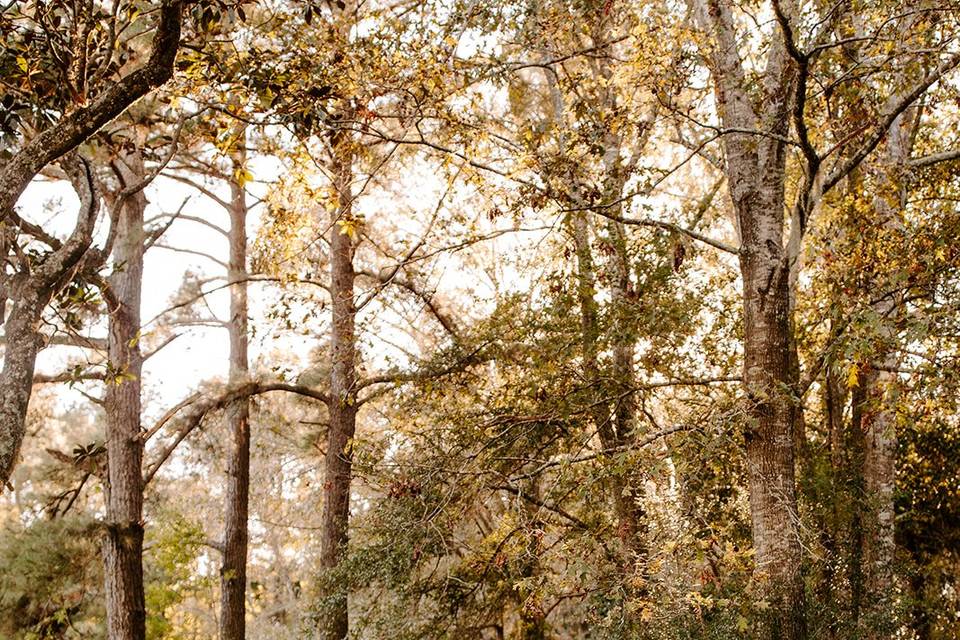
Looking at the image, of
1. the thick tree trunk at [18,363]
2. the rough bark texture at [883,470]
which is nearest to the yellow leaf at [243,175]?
the thick tree trunk at [18,363]

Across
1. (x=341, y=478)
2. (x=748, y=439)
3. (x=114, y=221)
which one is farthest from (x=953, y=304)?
(x=341, y=478)

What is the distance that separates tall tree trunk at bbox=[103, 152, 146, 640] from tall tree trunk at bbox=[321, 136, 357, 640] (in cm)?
207

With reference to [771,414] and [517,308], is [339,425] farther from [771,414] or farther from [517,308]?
[771,414]

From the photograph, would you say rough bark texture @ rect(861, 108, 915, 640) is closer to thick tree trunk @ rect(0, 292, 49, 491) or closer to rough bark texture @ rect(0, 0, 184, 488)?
rough bark texture @ rect(0, 0, 184, 488)

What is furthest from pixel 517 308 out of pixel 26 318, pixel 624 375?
pixel 26 318

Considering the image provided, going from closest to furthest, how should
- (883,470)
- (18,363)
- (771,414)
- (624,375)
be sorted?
(18,363), (771,414), (624,375), (883,470)

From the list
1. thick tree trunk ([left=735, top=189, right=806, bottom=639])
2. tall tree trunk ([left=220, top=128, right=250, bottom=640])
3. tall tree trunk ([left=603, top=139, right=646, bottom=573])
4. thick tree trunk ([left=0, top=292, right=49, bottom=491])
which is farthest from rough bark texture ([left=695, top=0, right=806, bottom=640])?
tall tree trunk ([left=220, top=128, right=250, bottom=640])

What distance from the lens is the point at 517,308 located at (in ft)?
26.6

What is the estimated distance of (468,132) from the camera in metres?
6.14

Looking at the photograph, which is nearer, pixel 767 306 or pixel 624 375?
pixel 767 306

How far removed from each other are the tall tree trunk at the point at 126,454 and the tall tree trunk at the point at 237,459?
1.37 metres

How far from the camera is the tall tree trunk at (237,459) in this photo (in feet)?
33.3

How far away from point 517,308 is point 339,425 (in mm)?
3191

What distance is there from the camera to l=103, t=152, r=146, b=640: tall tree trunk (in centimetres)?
814
